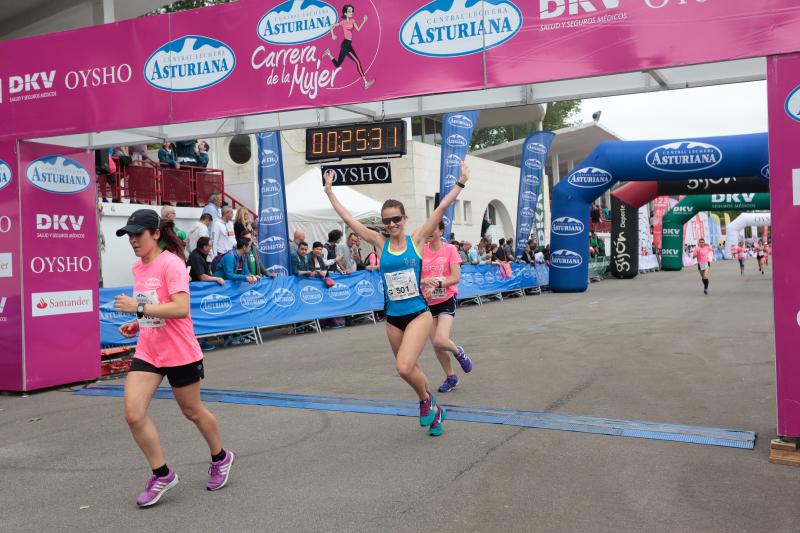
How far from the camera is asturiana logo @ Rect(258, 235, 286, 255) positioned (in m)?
15.9

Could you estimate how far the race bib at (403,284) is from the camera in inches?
229

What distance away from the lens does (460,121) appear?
19.5m

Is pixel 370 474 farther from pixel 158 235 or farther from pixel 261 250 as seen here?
pixel 261 250

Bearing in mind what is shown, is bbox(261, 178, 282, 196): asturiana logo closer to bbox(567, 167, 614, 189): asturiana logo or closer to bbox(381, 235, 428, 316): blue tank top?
bbox(381, 235, 428, 316): blue tank top

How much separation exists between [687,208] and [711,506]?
38929 millimetres

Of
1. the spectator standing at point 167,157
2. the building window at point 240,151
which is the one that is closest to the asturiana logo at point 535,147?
the building window at point 240,151

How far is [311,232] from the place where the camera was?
21.1 meters

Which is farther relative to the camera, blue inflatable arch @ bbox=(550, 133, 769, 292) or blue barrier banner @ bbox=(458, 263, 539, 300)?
blue inflatable arch @ bbox=(550, 133, 769, 292)

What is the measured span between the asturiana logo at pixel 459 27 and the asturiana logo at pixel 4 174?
5.01m

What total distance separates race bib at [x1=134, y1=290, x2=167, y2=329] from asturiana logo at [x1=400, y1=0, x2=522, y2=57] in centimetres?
421

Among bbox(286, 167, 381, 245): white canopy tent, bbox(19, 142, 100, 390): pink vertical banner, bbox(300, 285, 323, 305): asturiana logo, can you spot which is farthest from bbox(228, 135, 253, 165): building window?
bbox(19, 142, 100, 390): pink vertical banner

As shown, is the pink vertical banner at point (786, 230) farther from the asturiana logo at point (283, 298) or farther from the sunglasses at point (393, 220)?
the asturiana logo at point (283, 298)

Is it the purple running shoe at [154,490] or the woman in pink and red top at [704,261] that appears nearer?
the purple running shoe at [154,490]

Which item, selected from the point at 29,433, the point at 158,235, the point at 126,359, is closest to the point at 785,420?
the point at 158,235
